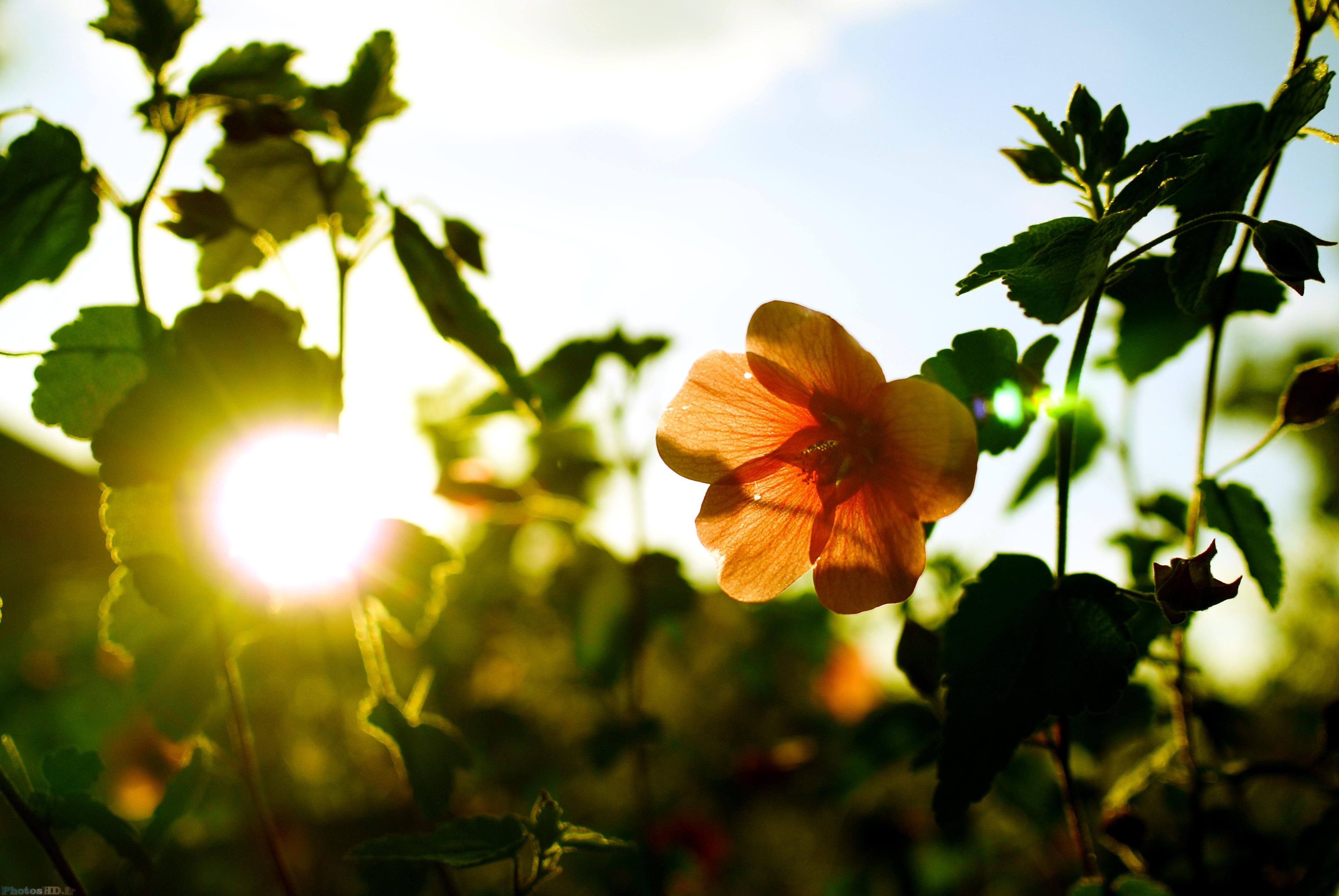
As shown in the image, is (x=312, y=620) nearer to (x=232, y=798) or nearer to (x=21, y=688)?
(x=232, y=798)

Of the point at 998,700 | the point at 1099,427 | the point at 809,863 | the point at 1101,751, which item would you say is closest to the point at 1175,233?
the point at 998,700

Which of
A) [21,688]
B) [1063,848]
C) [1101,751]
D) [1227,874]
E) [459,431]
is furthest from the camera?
[21,688]

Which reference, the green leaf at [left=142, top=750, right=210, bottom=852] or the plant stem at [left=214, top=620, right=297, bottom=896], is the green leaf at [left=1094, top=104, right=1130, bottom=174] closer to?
the plant stem at [left=214, top=620, right=297, bottom=896]

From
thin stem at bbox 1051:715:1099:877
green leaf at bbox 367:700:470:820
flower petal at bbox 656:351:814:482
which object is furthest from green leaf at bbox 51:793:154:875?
thin stem at bbox 1051:715:1099:877

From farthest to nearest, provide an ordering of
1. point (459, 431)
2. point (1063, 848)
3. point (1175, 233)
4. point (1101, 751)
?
1. point (459, 431)
2. point (1063, 848)
3. point (1101, 751)
4. point (1175, 233)

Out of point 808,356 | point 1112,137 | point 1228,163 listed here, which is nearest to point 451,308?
point 808,356

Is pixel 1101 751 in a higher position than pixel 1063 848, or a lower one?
higher

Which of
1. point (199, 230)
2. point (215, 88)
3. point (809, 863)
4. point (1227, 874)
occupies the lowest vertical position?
point (809, 863)

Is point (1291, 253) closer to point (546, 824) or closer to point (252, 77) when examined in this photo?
point (546, 824)
